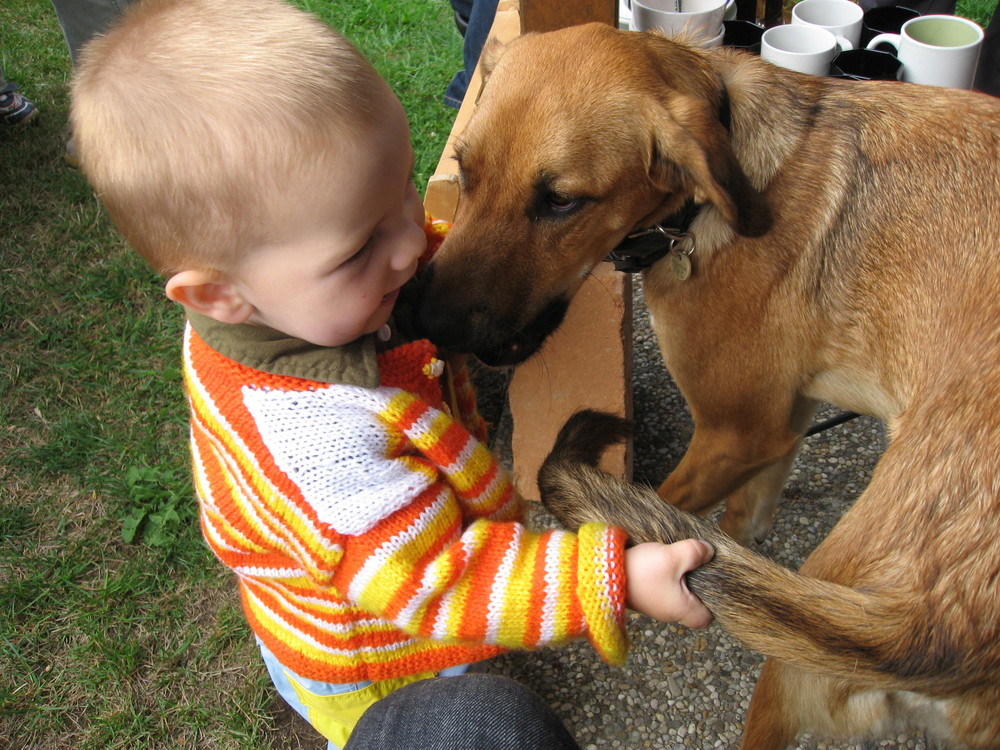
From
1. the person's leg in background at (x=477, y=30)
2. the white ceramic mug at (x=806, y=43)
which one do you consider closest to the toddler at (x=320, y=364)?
the white ceramic mug at (x=806, y=43)

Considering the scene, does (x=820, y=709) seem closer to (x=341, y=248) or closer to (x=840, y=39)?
(x=341, y=248)

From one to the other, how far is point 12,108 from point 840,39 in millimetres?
5159

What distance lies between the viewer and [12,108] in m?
5.48

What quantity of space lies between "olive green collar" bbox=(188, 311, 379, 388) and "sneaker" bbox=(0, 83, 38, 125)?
500cm

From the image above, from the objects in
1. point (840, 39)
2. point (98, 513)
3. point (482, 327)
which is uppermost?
point (840, 39)

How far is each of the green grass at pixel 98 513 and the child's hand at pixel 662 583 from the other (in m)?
1.62

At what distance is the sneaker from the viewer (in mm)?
5469

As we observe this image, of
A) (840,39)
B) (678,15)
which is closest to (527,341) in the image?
(678,15)

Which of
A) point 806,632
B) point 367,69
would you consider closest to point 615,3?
point 367,69

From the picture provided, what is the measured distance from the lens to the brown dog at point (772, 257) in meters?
1.93

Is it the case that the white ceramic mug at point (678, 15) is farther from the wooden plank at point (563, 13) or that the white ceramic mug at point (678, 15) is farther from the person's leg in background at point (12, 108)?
the person's leg in background at point (12, 108)

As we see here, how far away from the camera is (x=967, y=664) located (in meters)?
1.60

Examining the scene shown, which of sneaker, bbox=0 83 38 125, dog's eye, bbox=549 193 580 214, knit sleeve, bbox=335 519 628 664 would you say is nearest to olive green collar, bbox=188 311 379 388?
knit sleeve, bbox=335 519 628 664

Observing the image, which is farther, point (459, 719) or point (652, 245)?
point (652, 245)
